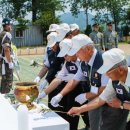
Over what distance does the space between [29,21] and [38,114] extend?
26.5m

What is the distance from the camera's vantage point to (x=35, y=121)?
3189mm

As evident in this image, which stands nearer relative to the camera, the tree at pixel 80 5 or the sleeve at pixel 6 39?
the sleeve at pixel 6 39

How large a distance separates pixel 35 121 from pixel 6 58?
378 centimetres

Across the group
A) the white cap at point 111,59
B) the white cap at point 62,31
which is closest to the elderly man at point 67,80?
the white cap at point 62,31

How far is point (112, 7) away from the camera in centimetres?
3372

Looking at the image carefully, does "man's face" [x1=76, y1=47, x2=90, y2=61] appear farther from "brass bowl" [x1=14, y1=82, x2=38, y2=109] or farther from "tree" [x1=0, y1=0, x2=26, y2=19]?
"tree" [x1=0, y1=0, x2=26, y2=19]

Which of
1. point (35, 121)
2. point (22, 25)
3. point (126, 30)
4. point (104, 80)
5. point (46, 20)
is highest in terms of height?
point (104, 80)

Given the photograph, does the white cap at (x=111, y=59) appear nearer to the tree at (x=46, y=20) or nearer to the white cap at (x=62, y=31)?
the white cap at (x=62, y=31)

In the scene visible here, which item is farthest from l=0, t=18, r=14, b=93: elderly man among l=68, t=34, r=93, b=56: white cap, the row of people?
l=68, t=34, r=93, b=56: white cap

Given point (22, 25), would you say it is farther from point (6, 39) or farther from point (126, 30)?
point (6, 39)

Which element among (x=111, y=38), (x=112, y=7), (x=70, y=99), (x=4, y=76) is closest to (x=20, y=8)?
(x=112, y=7)

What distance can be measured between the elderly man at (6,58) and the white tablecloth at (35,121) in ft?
11.1

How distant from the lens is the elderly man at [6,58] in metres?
6.77

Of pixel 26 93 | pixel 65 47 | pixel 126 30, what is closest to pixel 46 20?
pixel 126 30
